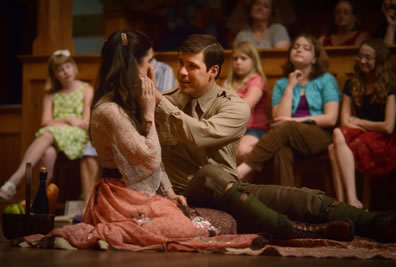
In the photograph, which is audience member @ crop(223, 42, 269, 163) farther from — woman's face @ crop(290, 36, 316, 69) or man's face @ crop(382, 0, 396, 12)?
man's face @ crop(382, 0, 396, 12)

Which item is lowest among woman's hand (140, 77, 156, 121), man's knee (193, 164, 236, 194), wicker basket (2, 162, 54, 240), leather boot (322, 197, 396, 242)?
wicker basket (2, 162, 54, 240)

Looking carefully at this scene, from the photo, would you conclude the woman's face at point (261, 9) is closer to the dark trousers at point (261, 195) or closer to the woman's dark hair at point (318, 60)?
the woman's dark hair at point (318, 60)

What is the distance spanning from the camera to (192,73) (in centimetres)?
280

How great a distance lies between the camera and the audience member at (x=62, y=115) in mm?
4340

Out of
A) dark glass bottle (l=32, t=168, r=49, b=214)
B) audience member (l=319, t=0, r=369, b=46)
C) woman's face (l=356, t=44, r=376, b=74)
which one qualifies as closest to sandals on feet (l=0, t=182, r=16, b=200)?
dark glass bottle (l=32, t=168, r=49, b=214)

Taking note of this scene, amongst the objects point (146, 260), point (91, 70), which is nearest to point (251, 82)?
point (91, 70)

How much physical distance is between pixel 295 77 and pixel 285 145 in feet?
1.75

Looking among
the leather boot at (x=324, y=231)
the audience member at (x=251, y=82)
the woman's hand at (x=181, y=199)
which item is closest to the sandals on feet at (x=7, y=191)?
the audience member at (x=251, y=82)

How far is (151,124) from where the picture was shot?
2.48 meters

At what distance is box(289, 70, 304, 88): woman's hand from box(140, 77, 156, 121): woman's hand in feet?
6.11

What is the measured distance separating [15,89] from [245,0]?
11.4 feet

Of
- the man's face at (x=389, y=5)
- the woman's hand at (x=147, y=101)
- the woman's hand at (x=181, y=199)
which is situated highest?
the man's face at (x=389, y=5)

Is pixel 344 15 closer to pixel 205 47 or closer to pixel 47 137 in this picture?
pixel 205 47

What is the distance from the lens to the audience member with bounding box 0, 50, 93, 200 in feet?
14.2
